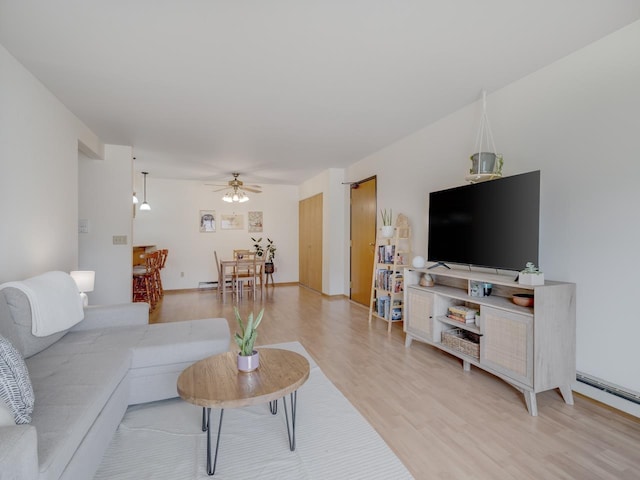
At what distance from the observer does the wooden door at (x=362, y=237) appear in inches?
194

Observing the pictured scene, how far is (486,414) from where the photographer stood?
6.63 ft

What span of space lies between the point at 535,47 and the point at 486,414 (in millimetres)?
2542

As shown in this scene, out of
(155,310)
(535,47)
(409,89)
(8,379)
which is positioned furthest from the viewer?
(155,310)

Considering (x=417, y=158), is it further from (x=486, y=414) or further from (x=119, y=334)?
(x=119, y=334)

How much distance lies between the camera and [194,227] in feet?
22.4

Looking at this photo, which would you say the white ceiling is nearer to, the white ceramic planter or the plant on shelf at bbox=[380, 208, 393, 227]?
the plant on shelf at bbox=[380, 208, 393, 227]

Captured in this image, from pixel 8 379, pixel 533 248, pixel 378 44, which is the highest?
pixel 378 44

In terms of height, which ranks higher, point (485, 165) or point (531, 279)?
point (485, 165)

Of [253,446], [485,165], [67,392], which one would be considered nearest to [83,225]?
[67,392]

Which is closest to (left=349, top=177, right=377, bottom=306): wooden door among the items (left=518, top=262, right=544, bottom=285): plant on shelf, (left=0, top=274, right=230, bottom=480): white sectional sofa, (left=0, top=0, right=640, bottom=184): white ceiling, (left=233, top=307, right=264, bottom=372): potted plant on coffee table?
(left=0, top=0, right=640, bottom=184): white ceiling

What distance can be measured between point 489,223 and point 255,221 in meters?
5.58

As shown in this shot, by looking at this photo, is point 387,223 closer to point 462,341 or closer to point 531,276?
point 462,341

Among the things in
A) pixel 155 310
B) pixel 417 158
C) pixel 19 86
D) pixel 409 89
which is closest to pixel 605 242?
pixel 409 89

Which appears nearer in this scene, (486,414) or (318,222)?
(486,414)
